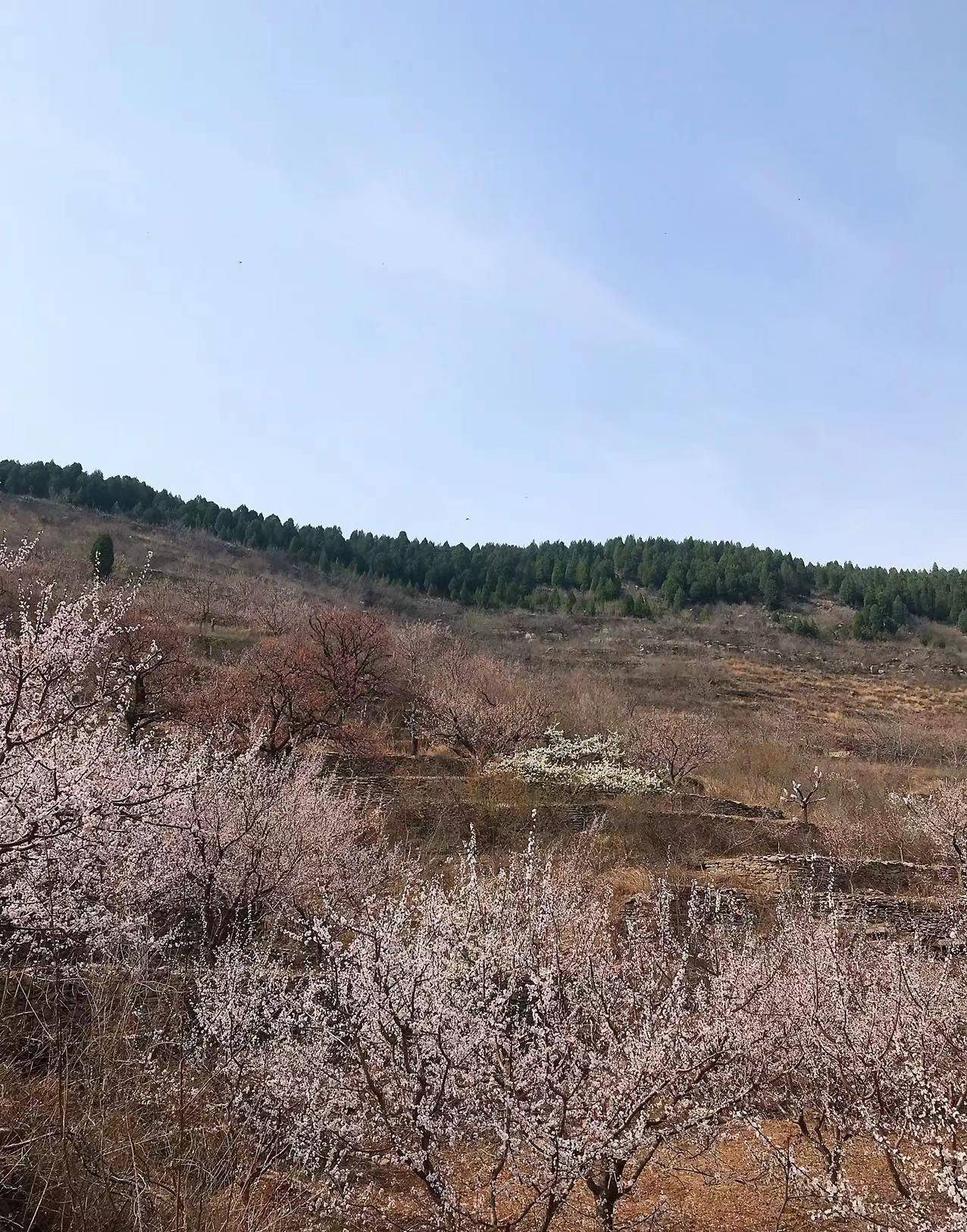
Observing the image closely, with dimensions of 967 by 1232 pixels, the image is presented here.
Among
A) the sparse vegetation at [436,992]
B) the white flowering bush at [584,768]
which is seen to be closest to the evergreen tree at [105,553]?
the sparse vegetation at [436,992]

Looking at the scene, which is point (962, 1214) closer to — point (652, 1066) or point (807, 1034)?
point (652, 1066)

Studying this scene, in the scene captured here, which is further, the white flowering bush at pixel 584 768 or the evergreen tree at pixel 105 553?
the evergreen tree at pixel 105 553

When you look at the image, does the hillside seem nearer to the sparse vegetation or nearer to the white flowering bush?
the white flowering bush

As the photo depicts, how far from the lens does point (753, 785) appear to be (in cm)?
2616

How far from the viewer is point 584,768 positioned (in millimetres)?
22031

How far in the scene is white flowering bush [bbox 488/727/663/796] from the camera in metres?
20.3

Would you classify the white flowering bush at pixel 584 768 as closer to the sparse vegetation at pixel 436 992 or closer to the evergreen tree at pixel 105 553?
the sparse vegetation at pixel 436 992

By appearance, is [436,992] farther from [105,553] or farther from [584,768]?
[105,553]

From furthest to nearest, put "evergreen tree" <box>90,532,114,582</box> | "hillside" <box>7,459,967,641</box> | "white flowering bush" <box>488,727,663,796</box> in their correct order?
"hillside" <box>7,459,967,641</box> → "evergreen tree" <box>90,532,114,582</box> → "white flowering bush" <box>488,727,663,796</box>

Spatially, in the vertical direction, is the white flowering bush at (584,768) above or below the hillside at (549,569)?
below

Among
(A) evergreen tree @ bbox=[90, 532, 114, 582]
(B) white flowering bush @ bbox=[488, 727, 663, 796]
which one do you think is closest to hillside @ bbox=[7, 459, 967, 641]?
(A) evergreen tree @ bbox=[90, 532, 114, 582]

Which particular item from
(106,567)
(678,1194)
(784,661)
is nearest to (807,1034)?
(678,1194)

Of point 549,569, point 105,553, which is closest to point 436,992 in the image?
point 105,553

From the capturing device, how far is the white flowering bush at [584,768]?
20.3m
